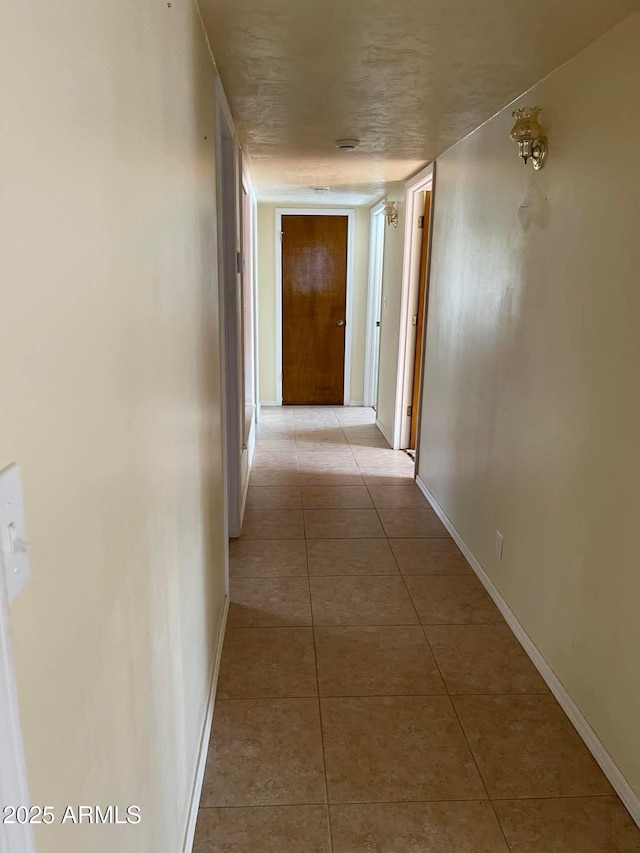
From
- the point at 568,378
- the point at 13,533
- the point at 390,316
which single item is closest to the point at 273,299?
the point at 390,316

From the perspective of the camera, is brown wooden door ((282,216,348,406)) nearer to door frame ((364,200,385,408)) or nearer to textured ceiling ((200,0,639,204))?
door frame ((364,200,385,408))

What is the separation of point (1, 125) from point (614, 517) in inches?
71.8

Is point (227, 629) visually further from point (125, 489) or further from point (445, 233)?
point (445, 233)

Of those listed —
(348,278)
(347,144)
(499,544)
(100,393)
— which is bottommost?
(499,544)

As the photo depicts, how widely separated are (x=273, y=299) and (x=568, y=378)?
5.02 m

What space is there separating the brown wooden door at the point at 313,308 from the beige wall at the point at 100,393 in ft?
17.0

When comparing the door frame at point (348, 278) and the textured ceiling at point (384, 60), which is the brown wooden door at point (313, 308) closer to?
the door frame at point (348, 278)

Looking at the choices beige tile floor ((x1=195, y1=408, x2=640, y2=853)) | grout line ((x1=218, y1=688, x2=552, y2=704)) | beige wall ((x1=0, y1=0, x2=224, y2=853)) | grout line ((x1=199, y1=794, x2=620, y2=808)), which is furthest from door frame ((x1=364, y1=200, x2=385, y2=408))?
beige wall ((x1=0, y1=0, x2=224, y2=853))

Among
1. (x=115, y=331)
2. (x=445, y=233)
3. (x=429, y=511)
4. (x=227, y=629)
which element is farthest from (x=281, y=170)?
(x=115, y=331)

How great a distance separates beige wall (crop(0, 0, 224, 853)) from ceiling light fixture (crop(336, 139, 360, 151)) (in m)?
1.89

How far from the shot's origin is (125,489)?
96cm

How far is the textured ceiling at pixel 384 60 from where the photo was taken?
1732 millimetres

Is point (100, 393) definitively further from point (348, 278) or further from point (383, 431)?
point (348, 278)

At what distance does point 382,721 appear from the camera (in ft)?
6.81
